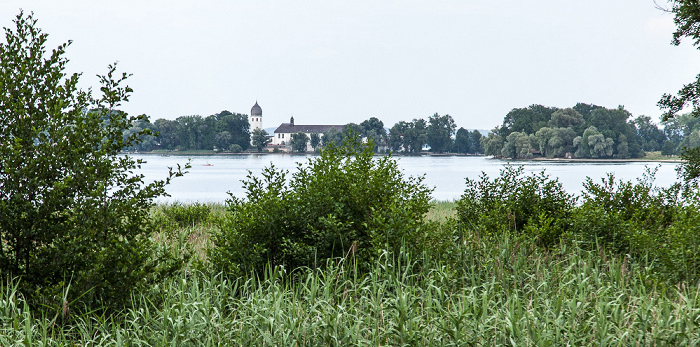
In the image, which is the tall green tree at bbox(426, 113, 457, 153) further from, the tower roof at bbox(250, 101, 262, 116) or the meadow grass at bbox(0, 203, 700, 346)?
the meadow grass at bbox(0, 203, 700, 346)

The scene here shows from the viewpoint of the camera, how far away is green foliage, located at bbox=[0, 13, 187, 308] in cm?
421

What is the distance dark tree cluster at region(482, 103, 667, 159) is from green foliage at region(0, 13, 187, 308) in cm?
7082

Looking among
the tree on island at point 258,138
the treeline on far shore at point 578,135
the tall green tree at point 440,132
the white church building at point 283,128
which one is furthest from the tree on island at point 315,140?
the white church building at point 283,128

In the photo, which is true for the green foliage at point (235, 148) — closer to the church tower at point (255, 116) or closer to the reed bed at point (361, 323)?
the church tower at point (255, 116)

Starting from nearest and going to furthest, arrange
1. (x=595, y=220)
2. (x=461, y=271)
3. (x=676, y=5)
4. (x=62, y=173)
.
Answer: (x=62, y=173)
(x=461, y=271)
(x=595, y=220)
(x=676, y=5)

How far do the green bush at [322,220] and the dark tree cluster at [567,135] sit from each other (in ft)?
226

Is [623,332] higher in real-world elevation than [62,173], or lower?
lower

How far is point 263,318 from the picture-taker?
4117mm

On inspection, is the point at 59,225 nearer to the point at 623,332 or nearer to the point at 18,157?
the point at 18,157

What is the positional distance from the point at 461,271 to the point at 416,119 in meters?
107

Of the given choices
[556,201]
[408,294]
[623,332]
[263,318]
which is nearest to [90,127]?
[263,318]

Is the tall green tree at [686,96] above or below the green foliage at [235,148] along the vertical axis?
above

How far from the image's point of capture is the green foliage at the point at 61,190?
166 inches

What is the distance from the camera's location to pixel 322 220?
5301 millimetres
